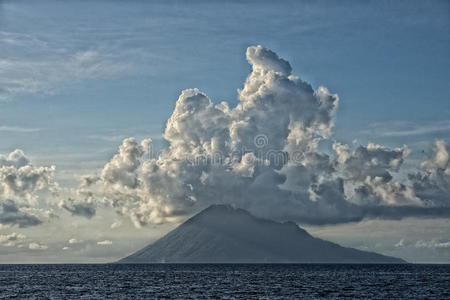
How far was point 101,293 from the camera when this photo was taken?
143 meters

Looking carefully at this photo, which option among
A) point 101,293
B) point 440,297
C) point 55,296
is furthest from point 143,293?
point 440,297

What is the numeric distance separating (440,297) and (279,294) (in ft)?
122

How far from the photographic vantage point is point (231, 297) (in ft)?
429

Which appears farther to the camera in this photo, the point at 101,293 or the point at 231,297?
the point at 101,293

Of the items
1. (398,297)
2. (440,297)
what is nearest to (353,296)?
(398,297)

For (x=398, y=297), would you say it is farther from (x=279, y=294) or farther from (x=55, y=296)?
(x=55, y=296)

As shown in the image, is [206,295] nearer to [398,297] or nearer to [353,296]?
[353,296]

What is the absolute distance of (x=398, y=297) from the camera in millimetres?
133250

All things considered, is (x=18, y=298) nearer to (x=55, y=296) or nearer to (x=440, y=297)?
(x=55, y=296)

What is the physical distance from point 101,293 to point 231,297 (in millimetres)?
34713

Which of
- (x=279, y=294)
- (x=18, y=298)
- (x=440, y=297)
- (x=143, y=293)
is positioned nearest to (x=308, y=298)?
(x=279, y=294)

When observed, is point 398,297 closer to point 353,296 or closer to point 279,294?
point 353,296

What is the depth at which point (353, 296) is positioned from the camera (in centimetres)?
13450

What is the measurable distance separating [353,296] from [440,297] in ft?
66.1
